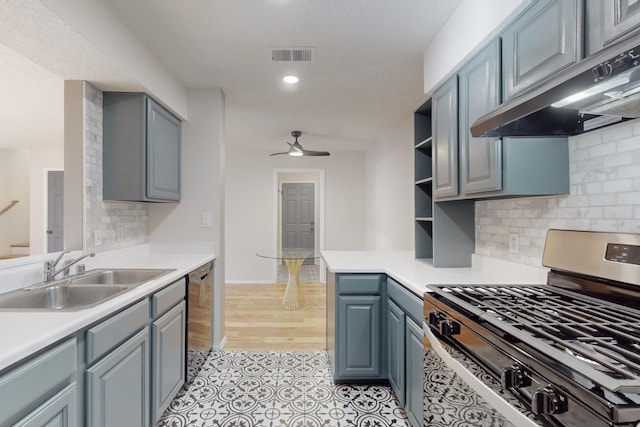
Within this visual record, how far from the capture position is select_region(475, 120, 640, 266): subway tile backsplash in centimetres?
123

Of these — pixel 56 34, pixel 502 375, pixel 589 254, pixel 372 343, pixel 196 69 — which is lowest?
pixel 372 343

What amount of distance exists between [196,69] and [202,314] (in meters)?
1.94

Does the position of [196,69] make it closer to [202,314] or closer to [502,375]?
[202,314]

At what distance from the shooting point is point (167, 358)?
190cm

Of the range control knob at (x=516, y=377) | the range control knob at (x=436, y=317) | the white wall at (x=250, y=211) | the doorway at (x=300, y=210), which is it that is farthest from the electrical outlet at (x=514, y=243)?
Result: the doorway at (x=300, y=210)

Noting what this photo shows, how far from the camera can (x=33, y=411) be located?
0.96m

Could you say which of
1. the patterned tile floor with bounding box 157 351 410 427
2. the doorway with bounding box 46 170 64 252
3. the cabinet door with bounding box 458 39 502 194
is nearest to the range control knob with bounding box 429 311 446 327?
the cabinet door with bounding box 458 39 502 194

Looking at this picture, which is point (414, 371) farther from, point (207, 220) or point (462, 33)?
point (207, 220)

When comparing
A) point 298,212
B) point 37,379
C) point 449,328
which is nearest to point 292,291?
point 449,328

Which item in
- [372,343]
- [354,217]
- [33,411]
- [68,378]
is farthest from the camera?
[354,217]

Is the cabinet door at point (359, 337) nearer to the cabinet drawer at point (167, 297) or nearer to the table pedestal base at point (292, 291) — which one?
the cabinet drawer at point (167, 297)

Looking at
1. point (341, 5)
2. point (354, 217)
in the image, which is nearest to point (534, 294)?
point (341, 5)

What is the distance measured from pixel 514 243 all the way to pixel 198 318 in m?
2.18

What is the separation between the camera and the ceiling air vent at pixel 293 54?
2332mm
